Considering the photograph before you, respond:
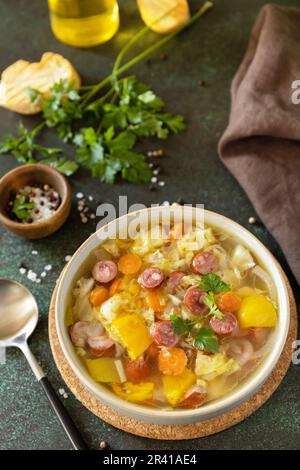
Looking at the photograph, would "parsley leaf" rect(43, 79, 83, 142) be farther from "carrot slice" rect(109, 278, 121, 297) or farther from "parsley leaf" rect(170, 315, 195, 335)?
"parsley leaf" rect(170, 315, 195, 335)

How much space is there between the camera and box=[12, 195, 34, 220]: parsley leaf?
2.12m

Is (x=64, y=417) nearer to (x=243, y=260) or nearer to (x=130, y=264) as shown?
(x=130, y=264)

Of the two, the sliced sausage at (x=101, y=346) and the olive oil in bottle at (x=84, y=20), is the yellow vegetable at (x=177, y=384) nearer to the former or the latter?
the sliced sausage at (x=101, y=346)

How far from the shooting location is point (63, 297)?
6.12 ft

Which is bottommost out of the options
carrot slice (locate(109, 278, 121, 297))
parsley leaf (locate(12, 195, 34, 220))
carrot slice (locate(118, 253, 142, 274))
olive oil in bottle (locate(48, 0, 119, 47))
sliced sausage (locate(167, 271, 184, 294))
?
sliced sausage (locate(167, 271, 184, 294))

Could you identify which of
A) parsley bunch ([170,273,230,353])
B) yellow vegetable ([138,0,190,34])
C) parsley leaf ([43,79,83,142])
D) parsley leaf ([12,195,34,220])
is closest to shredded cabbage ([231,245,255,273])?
parsley bunch ([170,273,230,353])

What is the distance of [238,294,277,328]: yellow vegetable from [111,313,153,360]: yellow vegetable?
0.27 metres

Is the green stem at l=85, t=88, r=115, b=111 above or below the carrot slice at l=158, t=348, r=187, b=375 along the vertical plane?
above

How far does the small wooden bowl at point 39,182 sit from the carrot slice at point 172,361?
1.98 feet

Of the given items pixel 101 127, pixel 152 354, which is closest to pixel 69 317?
pixel 152 354

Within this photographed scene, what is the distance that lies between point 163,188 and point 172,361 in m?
0.74

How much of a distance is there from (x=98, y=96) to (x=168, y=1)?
491 millimetres

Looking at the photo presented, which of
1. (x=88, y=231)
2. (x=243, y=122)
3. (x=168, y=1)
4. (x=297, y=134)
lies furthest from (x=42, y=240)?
(x=168, y=1)

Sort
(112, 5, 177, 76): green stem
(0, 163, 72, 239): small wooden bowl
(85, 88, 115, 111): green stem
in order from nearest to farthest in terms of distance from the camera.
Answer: (0, 163, 72, 239): small wooden bowl → (85, 88, 115, 111): green stem → (112, 5, 177, 76): green stem
